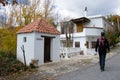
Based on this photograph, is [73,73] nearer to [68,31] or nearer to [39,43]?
[39,43]

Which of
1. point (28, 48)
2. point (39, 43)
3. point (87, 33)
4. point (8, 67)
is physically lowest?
point (8, 67)

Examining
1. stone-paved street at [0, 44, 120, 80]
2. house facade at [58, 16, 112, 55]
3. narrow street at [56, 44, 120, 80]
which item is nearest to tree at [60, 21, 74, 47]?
house facade at [58, 16, 112, 55]

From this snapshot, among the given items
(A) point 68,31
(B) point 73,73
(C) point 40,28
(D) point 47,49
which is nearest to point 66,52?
(D) point 47,49

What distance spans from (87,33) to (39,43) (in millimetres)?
13836

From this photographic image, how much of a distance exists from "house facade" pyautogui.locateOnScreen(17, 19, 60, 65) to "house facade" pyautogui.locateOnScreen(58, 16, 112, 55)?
10969mm

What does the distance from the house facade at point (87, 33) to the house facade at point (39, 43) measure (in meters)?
11.0

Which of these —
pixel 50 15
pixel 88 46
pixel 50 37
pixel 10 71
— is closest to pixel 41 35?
pixel 50 37

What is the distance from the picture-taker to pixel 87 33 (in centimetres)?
2756

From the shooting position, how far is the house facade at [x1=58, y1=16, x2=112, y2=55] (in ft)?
90.5

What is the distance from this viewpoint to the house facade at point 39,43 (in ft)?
48.8

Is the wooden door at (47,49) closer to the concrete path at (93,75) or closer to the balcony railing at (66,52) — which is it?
the concrete path at (93,75)

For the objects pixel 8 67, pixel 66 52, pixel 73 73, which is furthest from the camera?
pixel 66 52

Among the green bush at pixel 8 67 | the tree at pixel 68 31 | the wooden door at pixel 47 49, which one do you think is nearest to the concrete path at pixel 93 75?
the green bush at pixel 8 67

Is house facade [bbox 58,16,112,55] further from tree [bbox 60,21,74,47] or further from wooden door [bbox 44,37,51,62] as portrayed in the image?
wooden door [bbox 44,37,51,62]
